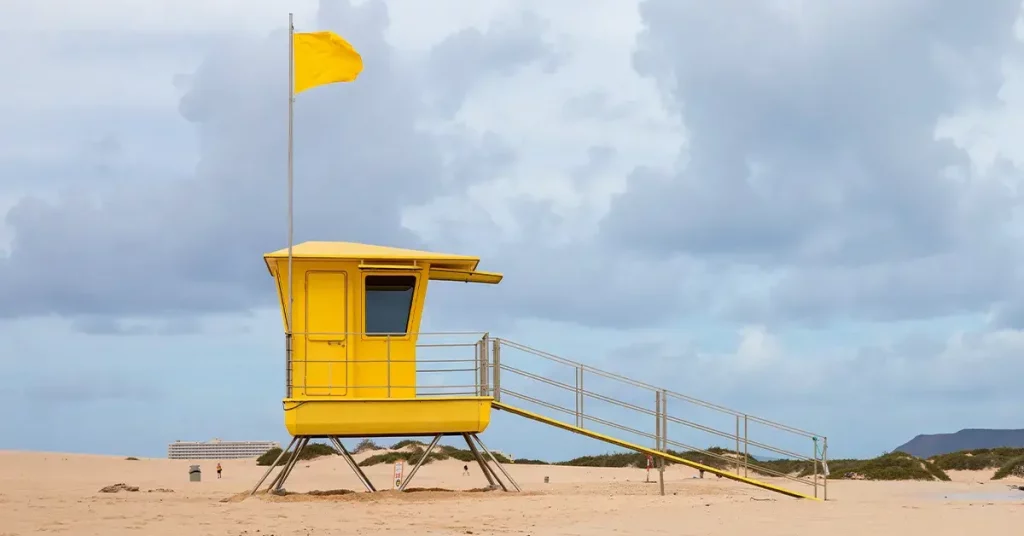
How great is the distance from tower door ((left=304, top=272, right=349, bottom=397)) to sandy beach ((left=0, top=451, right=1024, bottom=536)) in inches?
85.8

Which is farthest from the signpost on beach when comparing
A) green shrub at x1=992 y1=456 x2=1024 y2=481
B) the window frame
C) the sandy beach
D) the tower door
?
green shrub at x1=992 y1=456 x2=1024 y2=481

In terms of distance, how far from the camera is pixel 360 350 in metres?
21.9

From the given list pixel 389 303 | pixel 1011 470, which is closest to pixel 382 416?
pixel 389 303

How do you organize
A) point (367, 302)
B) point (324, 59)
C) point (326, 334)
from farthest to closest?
point (324, 59), point (367, 302), point (326, 334)

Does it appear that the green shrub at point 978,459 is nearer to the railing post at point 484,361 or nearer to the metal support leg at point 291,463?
the railing post at point 484,361

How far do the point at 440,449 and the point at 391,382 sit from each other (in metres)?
17.5

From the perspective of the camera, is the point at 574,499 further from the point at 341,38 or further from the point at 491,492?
the point at 341,38

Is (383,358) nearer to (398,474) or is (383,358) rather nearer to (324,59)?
(398,474)

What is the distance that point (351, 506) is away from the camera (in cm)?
1936

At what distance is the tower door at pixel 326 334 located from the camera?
21.6 metres

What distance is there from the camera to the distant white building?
49.9 meters

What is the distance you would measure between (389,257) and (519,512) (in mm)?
5997

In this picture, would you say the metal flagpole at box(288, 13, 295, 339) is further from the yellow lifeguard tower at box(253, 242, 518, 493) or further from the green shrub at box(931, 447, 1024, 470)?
the green shrub at box(931, 447, 1024, 470)

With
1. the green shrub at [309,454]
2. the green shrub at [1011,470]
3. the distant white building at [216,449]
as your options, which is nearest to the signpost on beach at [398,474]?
the green shrub at [309,454]
